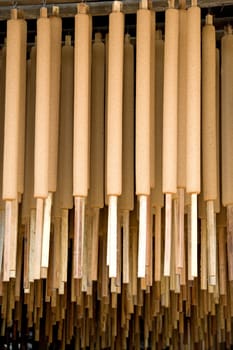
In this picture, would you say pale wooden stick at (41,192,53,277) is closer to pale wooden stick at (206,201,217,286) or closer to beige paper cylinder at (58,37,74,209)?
beige paper cylinder at (58,37,74,209)

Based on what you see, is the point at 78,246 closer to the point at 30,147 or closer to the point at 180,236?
the point at 180,236

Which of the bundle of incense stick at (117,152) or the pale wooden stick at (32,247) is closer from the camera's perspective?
the bundle of incense stick at (117,152)

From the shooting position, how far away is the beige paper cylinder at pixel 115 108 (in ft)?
9.54

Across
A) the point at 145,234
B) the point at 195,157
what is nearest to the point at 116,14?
the point at 195,157

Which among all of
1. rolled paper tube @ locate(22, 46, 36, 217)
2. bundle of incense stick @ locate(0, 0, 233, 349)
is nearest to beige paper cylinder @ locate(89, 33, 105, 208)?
bundle of incense stick @ locate(0, 0, 233, 349)

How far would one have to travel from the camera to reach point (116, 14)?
2.99m

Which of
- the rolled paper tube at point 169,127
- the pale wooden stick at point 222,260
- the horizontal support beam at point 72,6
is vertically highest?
the horizontal support beam at point 72,6

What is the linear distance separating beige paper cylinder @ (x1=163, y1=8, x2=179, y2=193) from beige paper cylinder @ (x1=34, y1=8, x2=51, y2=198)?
0.38 meters

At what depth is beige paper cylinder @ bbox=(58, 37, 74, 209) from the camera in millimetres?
3172

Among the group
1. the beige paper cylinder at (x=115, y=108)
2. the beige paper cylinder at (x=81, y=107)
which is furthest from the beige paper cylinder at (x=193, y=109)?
the beige paper cylinder at (x=81, y=107)

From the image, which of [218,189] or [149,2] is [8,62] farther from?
[218,189]

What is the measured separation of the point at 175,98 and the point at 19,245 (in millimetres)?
951

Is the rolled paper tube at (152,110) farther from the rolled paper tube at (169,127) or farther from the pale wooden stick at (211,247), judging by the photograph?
the pale wooden stick at (211,247)

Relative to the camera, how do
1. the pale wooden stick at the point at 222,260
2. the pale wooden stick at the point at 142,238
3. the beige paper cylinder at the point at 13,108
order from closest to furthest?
1. the pale wooden stick at the point at 142,238
2. the beige paper cylinder at the point at 13,108
3. the pale wooden stick at the point at 222,260
